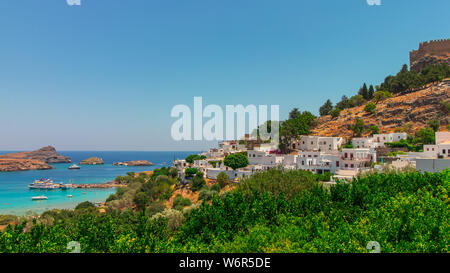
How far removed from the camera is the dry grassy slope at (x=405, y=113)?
1954 inches

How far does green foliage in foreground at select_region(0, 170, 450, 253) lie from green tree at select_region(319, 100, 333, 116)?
6015cm

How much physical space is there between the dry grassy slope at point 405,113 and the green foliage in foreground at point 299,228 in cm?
4256

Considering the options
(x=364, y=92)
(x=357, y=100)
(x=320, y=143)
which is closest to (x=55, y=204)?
(x=320, y=143)

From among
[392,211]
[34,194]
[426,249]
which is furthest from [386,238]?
[34,194]

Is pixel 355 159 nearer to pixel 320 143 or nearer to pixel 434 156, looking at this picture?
pixel 434 156

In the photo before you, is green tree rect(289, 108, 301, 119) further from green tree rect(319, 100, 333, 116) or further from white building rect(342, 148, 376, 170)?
white building rect(342, 148, 376, 170)

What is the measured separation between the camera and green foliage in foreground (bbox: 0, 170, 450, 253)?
23.7ft

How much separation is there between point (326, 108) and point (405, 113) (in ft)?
72.9

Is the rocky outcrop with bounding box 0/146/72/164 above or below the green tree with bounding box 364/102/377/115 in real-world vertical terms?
below

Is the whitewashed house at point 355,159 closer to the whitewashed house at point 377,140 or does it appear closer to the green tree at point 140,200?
the whitewashed house at point 377,140

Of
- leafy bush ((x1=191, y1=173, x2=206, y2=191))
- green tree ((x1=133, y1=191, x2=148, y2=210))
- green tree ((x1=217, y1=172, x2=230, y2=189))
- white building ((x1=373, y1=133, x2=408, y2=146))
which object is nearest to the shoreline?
green tree ((x1=133, y1=191, x2=148, y2=210))

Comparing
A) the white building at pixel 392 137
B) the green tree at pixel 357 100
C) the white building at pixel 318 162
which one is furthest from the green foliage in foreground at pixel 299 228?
the green tree at pixel 357 100
